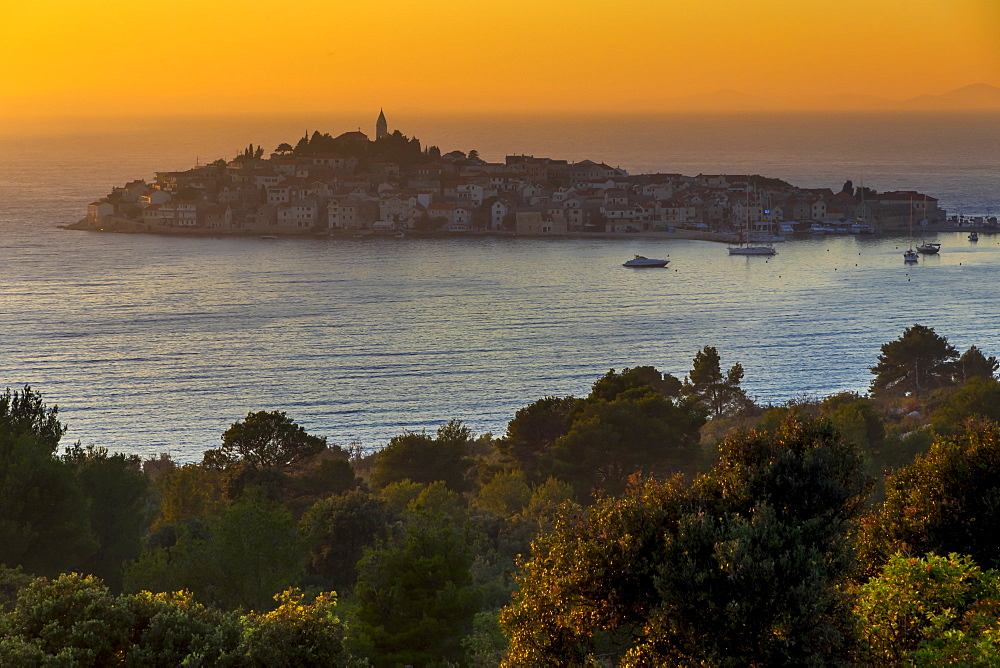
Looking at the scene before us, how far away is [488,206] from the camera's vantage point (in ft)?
166

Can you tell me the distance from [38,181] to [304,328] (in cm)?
5641

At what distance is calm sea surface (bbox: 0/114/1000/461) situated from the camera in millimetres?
18125

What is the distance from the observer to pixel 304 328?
25.5 m

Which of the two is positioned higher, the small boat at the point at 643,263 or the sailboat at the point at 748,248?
the sailboat at the point at 748,248

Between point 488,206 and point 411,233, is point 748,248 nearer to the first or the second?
point 488,206

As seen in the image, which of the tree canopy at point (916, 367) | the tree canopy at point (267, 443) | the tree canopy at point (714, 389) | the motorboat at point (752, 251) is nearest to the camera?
the tree canopy at point (267, 443)

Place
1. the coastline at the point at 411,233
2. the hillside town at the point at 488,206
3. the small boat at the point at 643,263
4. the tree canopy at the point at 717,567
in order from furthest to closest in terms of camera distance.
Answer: the hillside town at the point at 488,206, the coastline at the point at 411,233, the small boat at the point at 643,263, the tree canopy at the point at 717,567

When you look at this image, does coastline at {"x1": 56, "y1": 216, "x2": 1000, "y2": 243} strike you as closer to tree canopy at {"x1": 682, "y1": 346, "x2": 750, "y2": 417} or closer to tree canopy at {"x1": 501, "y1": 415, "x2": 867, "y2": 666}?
tree canopy at {"x1": 682, "y1": 346, "x2": 750, "y2": 417}

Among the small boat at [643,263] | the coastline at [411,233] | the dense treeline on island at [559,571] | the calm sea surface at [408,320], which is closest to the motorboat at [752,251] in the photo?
the calm sea surface at [408,320]

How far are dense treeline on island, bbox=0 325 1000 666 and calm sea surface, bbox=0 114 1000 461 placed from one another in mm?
8398

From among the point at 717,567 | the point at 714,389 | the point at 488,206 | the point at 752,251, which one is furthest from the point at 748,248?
the point at 717,567

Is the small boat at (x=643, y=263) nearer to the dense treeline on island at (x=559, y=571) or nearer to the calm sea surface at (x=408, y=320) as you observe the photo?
the calm sea surface at (x=408, y=320)

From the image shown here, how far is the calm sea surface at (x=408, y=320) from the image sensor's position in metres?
18.1

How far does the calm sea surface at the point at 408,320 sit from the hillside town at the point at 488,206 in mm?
3049
